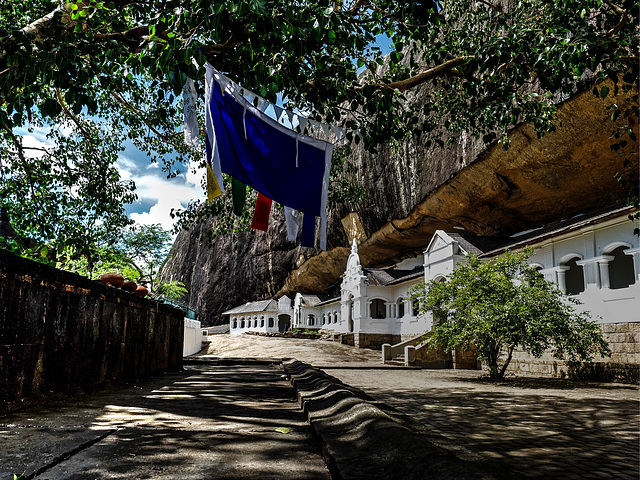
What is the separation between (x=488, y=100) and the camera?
24.1ft

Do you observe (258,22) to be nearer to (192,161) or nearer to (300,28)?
(300,28)

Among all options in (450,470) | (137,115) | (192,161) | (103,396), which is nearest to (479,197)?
(192,161)

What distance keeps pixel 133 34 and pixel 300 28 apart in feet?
10.6

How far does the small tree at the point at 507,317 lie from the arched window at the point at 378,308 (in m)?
16.4

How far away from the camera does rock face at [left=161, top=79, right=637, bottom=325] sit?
14.8 metres

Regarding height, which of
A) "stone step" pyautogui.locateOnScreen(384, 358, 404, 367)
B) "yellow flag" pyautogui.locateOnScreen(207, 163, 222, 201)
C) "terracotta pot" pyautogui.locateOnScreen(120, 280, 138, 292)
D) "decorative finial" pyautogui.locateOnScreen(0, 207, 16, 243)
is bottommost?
"stone step" pyautogui.locateOnScreen(384, 358, 404, 367)

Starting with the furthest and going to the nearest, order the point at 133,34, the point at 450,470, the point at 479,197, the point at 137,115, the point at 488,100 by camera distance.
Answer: the point at 479,197
the point at 137,115
the point at 488,100
the point at 133,34
the point at 450,470

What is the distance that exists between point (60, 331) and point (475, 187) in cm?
1679

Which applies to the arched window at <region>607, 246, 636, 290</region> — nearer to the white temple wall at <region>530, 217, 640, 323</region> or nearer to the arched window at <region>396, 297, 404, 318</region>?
the white temple wall at <region>530, 217, 640, 323</region>

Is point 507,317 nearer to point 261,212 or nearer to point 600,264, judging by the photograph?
point 600,264

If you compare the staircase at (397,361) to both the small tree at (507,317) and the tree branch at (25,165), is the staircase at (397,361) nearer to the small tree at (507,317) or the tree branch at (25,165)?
the small tree at (507,317)

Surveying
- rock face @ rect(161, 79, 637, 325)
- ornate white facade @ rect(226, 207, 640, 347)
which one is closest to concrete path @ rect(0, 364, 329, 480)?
rock face @ rect(161, 79, 637, 325)

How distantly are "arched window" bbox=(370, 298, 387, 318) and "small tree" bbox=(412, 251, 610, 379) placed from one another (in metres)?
16.4

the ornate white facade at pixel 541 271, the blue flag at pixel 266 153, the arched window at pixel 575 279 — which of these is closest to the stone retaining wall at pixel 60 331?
the blue flag at pixel 266 153
